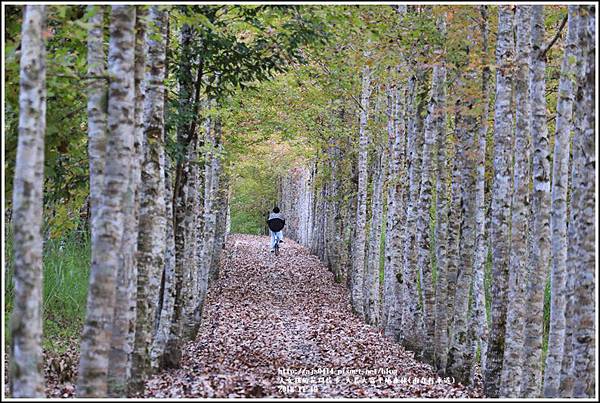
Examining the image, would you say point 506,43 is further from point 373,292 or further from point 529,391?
point 373,292

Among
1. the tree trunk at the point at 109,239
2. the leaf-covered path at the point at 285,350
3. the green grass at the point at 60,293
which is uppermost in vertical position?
the tree trunk at the point at 109,239

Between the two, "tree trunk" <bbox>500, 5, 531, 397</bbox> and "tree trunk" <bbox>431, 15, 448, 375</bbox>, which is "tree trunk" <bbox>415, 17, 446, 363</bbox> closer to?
"tree trunk" <bbox>431, 15, 448, 375</bbox>

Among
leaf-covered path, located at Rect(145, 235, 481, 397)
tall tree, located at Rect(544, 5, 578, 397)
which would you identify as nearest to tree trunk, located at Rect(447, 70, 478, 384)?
leaf-covered path, located at Rect(145, 235, 481, 397)

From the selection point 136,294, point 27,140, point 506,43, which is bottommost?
point 136,294

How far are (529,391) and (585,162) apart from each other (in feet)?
11.9

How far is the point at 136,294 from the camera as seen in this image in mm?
8812

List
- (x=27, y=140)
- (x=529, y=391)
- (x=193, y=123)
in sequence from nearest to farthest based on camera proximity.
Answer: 1. (x=27, y=140)
2. (x=529, y=391)
3. (x=193, y=123)

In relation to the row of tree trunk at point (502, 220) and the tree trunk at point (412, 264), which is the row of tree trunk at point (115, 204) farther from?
the tree trunk at point (412, 264)

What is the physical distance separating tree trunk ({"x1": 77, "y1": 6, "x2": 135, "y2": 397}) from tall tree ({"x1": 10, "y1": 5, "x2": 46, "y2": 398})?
0.67 m

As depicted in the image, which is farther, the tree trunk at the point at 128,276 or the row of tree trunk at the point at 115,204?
the tree trunk at the point at 128,276

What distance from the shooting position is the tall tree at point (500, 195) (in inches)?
431

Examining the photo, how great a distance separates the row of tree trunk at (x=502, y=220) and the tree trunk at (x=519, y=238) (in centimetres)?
2

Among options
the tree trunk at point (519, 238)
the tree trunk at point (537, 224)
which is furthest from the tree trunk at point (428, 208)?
the tree trunk at point (537, 224)

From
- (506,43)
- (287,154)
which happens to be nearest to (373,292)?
(506,43)
